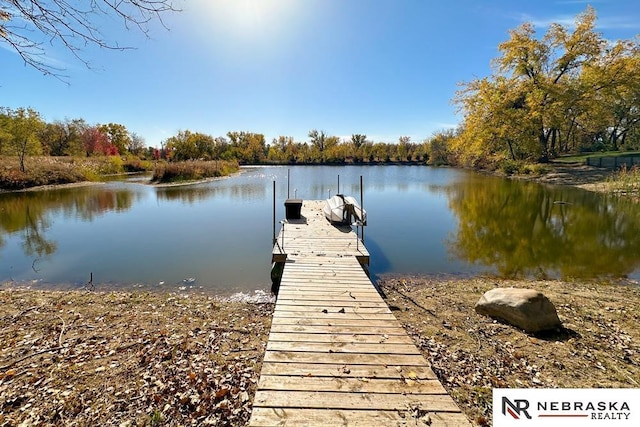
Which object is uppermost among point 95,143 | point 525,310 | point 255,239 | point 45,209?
point 95,143

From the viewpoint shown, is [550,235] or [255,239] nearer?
[255,239]

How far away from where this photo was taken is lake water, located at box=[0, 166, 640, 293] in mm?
7430

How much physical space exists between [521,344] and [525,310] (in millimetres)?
569

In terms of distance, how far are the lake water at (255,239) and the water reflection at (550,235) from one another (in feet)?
0.12

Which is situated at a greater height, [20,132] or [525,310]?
[20,132]

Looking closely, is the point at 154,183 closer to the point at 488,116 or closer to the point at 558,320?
the point at 558,320

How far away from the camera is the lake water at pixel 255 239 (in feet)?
24.4

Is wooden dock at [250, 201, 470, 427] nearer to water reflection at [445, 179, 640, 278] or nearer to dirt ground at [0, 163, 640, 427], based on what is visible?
dirt ground at [0, 163, 640, 427]

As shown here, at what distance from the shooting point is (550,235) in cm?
1052

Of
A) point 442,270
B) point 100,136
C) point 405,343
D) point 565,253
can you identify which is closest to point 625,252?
point 565,253

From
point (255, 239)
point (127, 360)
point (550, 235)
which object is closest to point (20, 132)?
point (255, 239)

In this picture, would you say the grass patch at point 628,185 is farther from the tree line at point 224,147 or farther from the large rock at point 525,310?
the tree line at point 224,147

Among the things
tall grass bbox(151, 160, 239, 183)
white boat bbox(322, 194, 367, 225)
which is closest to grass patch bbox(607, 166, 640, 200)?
white boat bbox(322, 194, 367, 225)

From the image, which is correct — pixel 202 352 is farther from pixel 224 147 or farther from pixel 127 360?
pixel 224 147
